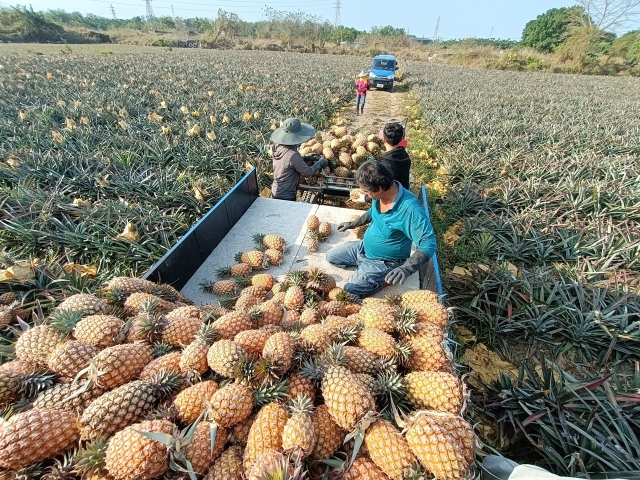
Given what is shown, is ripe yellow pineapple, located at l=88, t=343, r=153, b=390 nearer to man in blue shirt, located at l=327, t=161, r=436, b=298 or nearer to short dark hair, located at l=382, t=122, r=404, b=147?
man in blue shirt, located at l=327, t=161, r=436, b=298

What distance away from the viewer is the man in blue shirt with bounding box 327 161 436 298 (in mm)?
2844

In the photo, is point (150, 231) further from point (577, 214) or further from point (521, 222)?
point (577, 214)

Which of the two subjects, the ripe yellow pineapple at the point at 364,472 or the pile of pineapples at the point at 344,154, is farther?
the pile of pineapples at the point at 344,154

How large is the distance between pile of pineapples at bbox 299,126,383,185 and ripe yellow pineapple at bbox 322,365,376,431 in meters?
4.50

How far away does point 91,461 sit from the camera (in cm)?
Answer: 118

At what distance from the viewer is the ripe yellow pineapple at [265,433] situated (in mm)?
1279

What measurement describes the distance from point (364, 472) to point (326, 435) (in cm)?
23

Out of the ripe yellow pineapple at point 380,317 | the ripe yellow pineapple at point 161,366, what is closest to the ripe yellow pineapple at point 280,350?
the ripe yellow pineapple at point 161,366

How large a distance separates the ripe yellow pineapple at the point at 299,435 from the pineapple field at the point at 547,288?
91 centimetres

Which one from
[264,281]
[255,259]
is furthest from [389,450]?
[255,259]

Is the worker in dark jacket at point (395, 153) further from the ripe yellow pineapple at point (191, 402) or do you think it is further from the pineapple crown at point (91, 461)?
the pineapple crown at point (91, 461)

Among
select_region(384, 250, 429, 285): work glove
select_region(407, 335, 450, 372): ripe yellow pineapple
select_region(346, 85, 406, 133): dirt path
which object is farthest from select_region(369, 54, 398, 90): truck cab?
select_region(407, 335, 450, 372): ripe yellow pineapple

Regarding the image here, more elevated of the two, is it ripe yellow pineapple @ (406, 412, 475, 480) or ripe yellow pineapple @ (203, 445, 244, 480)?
ripe yellow pineapple @ (406, 412, 475, 480)

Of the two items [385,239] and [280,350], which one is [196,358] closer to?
[280,350]
